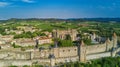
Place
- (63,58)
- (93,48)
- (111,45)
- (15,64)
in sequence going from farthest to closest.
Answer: (111,45) → (93,48) → (63,58) → (15,64)

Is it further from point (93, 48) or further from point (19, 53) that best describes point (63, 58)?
point (93, 48)

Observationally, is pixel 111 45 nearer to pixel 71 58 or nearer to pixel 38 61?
pixel 71 58

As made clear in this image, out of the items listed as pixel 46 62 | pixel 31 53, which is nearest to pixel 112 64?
pixel 46 62

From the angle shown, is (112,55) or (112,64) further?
(112,55)

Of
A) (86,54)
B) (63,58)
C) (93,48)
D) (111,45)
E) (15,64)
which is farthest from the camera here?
(111,45)

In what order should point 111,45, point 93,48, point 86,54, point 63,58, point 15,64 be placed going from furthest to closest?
point 111,45 < point 93,48 < point 86,54 < point 63,58 < point 15,64

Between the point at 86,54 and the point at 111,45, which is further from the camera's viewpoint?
the point at 111,45

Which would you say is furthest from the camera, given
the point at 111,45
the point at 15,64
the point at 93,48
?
the point at 111,45

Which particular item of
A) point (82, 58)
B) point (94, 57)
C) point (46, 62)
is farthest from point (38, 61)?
point (94, 57)

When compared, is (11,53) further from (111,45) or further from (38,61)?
(111,45)
